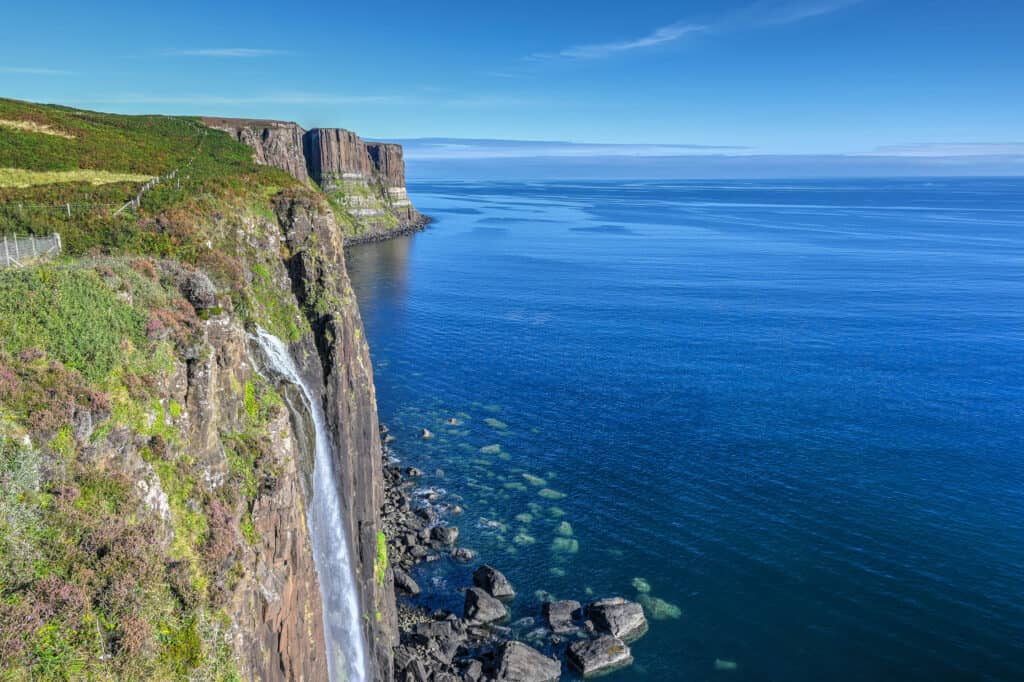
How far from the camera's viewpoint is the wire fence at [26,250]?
25.5 m

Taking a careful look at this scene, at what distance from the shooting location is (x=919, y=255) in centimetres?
18000

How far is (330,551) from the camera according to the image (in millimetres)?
32281

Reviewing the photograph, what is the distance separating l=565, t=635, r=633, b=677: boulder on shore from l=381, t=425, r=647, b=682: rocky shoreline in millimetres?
54

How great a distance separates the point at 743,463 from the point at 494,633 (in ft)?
102

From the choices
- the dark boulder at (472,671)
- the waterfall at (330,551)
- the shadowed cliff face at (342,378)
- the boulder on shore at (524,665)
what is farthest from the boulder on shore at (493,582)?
the waterfall at (330,551)

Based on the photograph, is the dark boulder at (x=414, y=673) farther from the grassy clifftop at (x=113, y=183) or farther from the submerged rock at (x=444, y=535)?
the grassy clifftop at (x=113, y=183)

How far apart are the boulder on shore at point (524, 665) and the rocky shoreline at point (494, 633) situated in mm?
53

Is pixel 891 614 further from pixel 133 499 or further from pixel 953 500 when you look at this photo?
pixel 133 499

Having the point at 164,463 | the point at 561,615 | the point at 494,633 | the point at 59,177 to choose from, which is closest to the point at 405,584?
the point at 494,633

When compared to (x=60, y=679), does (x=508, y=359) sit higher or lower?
lower

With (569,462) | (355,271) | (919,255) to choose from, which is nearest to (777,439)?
(569,462)

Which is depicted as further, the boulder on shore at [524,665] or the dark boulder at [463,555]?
the dark boulder at [463,555]

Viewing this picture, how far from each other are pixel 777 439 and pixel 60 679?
64471 mm

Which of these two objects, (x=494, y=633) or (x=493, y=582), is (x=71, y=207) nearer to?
(x=493, y=582)
